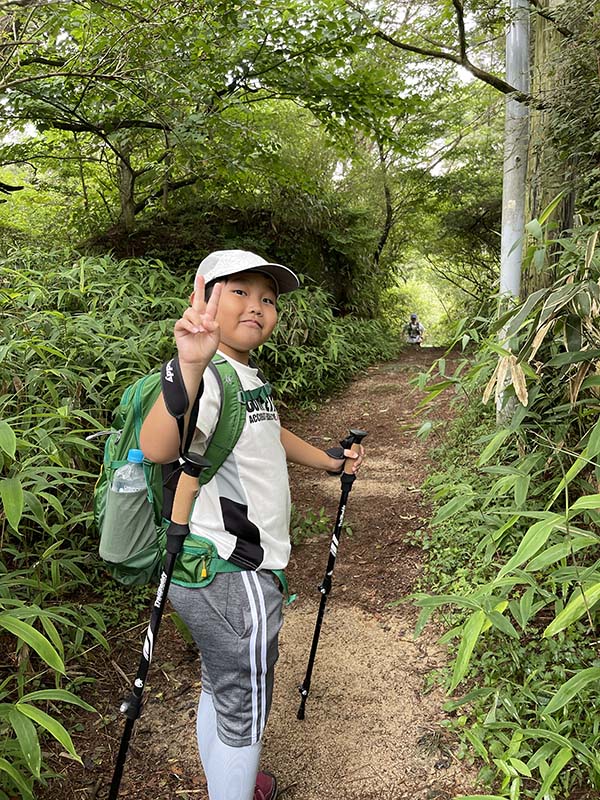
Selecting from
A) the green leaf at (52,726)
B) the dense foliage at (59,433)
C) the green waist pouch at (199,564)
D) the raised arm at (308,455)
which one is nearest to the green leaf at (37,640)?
the dense foliage at (59,433)

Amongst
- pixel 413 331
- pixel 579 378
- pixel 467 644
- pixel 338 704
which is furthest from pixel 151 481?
pixel 413 331

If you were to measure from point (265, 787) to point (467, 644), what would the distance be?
1.00 meters

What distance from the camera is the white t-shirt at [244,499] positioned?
58.4 inches

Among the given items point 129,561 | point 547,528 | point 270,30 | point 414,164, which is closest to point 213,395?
point 129,561

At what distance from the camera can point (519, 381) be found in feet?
6.10

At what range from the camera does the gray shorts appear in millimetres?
1459

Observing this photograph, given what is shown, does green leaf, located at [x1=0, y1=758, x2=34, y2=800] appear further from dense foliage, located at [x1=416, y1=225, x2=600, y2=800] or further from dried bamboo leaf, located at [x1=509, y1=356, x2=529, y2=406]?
dried bamboo leaf, located at [x1=509, y1=356, x2=529, y2=406]

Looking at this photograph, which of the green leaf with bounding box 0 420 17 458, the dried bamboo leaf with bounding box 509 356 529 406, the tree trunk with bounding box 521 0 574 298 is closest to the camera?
the green leaf with bounding box 0 420 17 458

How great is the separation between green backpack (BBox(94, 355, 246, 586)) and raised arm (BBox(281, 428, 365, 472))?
1.32 feet

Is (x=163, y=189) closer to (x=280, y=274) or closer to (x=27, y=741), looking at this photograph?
(x=280, y=274)

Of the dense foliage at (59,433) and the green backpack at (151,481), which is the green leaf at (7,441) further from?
the green backpack at (151,481)

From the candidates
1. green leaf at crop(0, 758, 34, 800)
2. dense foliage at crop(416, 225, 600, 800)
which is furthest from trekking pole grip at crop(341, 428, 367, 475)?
green leaf at crop(0, 758, 34, 800)

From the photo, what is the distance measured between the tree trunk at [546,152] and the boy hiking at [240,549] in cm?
193

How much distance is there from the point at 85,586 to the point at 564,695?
7.49 feet
